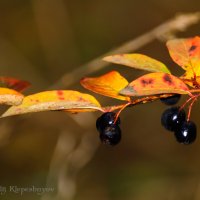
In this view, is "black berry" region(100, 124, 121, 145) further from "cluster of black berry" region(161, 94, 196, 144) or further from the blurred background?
the blurred background

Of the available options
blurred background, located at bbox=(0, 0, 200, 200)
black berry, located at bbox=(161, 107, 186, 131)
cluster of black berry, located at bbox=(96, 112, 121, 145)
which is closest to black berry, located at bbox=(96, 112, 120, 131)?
cluster of black berry, located at bbox=(96, 112, 121, 145)

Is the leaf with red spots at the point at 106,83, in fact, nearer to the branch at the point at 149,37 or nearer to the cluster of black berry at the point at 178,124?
the cluster of black berry at the point at 178,124

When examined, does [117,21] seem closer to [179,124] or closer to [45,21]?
[45,21]

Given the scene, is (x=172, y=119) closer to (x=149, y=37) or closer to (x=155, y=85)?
(x=155, y=85)

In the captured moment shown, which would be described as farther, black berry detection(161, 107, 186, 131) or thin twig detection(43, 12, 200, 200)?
thin twig detection(43, 12, 200, 200)

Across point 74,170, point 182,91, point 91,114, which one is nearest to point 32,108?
point 182,91

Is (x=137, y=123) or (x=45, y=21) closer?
(x=137, y=123)
